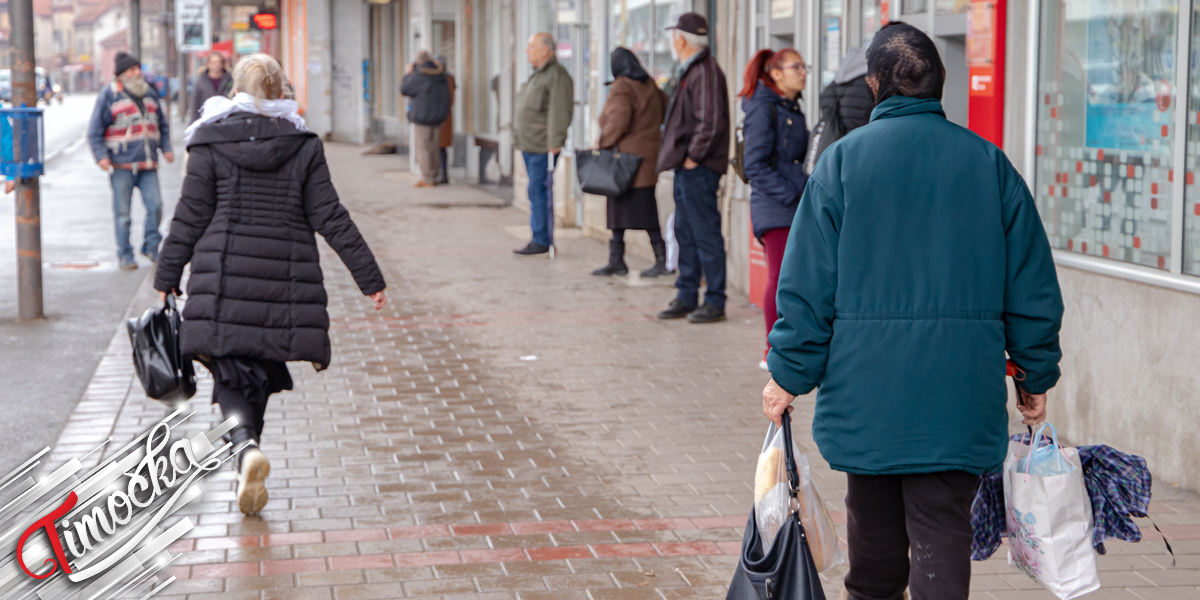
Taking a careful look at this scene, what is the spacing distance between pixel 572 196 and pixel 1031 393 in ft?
41.4

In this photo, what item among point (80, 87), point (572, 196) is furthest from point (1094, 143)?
point (80, 87)

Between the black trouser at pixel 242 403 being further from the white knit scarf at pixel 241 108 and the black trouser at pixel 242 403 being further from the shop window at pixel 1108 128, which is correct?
the shop window at pixel 1108 128

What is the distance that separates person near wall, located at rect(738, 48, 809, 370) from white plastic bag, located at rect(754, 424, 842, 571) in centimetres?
441

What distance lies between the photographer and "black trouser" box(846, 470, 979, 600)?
11.1 ft

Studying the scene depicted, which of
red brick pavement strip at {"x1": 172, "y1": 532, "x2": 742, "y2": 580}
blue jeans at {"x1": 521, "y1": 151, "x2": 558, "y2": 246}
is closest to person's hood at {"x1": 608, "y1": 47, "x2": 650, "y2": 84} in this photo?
blue jeans at {"x1": 521, "y1": 151, "x2": 558, "y2": 246}

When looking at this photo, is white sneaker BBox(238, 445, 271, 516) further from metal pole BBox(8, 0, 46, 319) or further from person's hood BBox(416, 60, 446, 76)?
person's hood BBox(416, 60, 446, 76)

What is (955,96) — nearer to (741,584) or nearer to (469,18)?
(741,584)

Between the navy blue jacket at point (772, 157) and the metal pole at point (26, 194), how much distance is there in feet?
15.4

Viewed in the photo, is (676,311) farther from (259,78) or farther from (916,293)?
(916,293)

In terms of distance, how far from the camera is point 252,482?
5309 mm

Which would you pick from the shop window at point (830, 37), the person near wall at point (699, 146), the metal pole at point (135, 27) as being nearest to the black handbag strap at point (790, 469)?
the person near wall at point (699, 146)

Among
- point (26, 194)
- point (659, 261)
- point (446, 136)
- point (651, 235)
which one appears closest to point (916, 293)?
point (26, 194)

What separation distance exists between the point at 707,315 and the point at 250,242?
471 cm


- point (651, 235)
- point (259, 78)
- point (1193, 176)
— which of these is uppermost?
point (259, 78)
